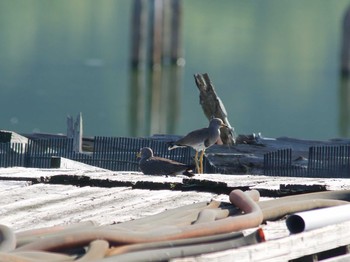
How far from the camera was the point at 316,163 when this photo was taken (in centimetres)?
1409

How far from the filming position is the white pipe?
7301mm

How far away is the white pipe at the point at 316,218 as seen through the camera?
24.0 ft

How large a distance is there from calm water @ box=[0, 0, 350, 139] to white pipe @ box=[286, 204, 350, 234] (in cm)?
2826

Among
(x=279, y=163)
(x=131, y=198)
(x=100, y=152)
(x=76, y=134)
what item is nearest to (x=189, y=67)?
(x=76, y=134)

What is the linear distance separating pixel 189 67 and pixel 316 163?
49.0m

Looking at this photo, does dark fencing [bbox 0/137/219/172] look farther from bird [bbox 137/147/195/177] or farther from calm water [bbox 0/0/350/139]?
calm water [bbox 0/0/350/139]

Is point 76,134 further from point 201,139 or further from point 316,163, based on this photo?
point 316,163

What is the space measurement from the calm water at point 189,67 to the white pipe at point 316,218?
2826 centimetres

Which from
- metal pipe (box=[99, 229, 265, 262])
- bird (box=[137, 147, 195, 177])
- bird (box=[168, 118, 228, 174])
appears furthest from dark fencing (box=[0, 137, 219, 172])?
metal pipe (box=[99, 229, 265, 262])

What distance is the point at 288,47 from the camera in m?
77.6

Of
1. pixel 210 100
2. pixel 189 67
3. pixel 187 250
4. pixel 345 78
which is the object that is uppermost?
pixel 189 67

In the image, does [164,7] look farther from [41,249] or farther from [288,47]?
[41,249]

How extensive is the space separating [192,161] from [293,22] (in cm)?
7414

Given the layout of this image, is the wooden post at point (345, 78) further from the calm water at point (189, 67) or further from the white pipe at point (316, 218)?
the white pipe at point (316, 218)
